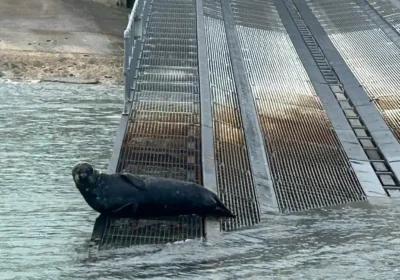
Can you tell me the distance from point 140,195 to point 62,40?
6731mm

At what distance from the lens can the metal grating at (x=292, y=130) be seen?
608 cm

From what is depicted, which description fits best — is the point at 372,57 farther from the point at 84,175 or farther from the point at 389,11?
the point at 84,175

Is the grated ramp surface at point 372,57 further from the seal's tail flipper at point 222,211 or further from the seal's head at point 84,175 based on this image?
the seal's head at point 84,175

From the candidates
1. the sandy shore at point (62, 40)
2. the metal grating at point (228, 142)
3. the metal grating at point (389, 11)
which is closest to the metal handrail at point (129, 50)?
the metal grating at point (228, 142)

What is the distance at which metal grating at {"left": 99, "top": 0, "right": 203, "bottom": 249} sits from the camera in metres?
5.09

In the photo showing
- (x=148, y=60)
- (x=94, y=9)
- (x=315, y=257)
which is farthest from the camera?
(x=94, y=9)

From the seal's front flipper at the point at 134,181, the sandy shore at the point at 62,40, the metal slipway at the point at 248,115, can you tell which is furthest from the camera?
the sandy shore at the point at 62,40

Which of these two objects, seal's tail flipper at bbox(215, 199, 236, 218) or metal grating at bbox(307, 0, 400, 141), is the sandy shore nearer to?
metal grating at bbox(307, 0, 400, 141)

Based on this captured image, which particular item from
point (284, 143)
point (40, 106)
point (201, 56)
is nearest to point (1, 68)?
point (40, 106)

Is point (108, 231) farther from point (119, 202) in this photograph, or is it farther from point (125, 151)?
point (125, 151)

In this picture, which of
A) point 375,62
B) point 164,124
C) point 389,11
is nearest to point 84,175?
point 164,124

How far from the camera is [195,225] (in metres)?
5.19

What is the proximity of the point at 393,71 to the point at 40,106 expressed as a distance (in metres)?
4.85

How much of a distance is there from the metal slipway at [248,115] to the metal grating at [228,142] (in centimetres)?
2
